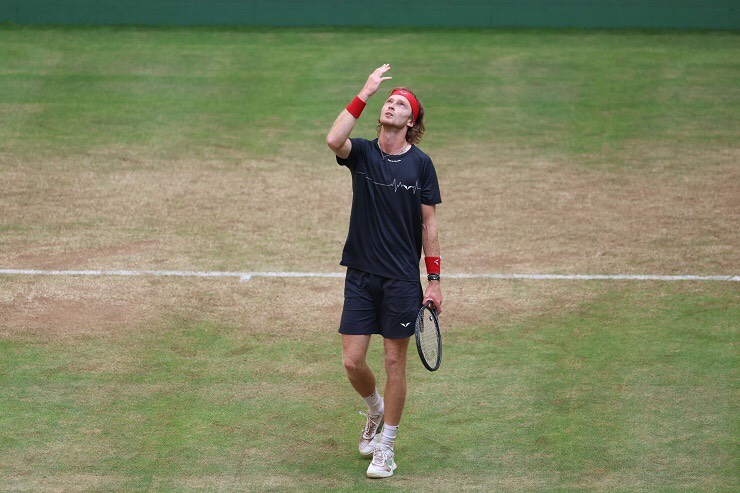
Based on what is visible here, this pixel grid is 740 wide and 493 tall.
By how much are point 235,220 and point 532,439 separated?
6.57m

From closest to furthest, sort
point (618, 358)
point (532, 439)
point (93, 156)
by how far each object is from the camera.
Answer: point (532, 439) → point (618, 358) → point (93, 156)

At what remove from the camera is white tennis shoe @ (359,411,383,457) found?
26.0 feet

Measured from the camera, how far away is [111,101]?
1853 centimetres

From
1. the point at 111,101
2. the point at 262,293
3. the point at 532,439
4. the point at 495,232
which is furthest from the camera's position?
the point at 111,101

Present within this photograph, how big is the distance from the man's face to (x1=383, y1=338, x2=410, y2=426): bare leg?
58.0 inches

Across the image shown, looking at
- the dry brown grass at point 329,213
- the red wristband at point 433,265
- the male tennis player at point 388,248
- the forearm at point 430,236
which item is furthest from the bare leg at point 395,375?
the dry brown grass at point 329,213

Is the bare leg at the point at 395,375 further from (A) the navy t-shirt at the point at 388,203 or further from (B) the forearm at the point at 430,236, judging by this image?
(B) the forearm at the point at 430,236

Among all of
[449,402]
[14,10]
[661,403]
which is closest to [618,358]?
[661,403]

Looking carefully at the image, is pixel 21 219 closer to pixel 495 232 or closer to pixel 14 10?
pixel 495 232

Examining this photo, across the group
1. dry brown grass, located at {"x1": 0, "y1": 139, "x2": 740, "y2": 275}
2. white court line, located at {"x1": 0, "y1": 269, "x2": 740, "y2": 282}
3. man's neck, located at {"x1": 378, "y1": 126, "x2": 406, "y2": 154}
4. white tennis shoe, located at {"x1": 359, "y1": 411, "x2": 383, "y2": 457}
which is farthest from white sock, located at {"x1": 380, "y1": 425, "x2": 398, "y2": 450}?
dry brown grass, located at {"x1": 0, "y1": 139, "x2": 740, "y2": 275}

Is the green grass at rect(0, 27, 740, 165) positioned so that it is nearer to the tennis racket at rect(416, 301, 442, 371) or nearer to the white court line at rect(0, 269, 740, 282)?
the white court line at rect(0, 269, 740, 282)

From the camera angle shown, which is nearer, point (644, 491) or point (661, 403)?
point (644, 491)

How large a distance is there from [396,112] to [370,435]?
225 centimetres

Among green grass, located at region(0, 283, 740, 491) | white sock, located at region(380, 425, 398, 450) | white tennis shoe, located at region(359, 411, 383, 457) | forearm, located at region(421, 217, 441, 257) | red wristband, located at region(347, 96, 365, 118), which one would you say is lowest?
green grass, located at region(0, 283, 740, 491)
